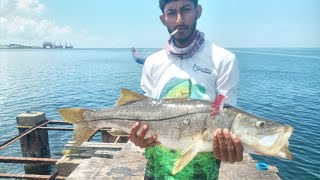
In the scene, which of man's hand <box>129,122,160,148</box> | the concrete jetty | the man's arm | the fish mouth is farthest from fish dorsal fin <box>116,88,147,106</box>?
the concrete jetty

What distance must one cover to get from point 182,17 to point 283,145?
212cm

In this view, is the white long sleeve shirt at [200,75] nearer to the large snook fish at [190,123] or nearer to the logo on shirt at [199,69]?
the logo on shirt at [199,69]

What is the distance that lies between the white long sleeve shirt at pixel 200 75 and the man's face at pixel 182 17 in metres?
0.29

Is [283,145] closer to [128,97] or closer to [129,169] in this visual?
[128,97]

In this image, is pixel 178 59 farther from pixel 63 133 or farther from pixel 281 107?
pixel 281 107

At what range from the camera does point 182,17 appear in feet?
14.0

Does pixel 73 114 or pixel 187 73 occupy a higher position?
pixel 187 73

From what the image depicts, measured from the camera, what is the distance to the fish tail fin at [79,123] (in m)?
4.66

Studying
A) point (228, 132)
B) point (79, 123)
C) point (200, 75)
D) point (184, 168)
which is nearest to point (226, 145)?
point (228, 132)

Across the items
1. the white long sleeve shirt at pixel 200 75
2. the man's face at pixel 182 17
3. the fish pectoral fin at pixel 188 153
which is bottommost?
the fish pectoral fin at pixel 188 153

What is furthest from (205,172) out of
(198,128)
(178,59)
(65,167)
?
(65,167)

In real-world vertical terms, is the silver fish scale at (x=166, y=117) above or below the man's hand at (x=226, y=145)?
above

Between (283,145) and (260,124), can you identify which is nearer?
(283,145)

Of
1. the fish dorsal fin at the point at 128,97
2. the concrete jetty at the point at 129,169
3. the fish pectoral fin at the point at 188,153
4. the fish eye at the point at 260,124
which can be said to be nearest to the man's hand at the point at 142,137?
the fish dorsal fin at the point at 128,97
